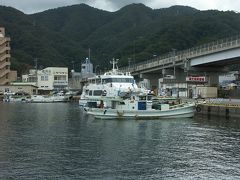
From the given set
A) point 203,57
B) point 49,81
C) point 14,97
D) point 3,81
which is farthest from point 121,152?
point 49,81

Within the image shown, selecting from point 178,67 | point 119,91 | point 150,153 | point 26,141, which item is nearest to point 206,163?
point 150,153

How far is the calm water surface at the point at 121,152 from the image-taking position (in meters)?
25.7

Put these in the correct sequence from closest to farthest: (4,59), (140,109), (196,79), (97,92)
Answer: (140,109), (97,92), (196,79), (4,59)

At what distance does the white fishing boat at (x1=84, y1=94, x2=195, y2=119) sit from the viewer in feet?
189

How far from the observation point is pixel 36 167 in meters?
27.1

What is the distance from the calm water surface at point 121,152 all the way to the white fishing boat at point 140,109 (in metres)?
6.96

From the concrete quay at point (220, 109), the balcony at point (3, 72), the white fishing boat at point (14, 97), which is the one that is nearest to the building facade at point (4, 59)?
the balcony at point (3, 72)

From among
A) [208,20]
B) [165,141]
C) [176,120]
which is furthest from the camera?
[208,20]

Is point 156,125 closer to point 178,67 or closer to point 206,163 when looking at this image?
point 206,163

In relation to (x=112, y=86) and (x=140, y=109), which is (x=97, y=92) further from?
(x=140, y=109)

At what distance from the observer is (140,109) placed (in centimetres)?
5775

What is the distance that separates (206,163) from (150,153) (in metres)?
4.78

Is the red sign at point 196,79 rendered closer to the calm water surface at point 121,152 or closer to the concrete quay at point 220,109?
the concrete quay at point 220,109

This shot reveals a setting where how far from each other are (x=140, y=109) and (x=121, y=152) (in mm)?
25901
